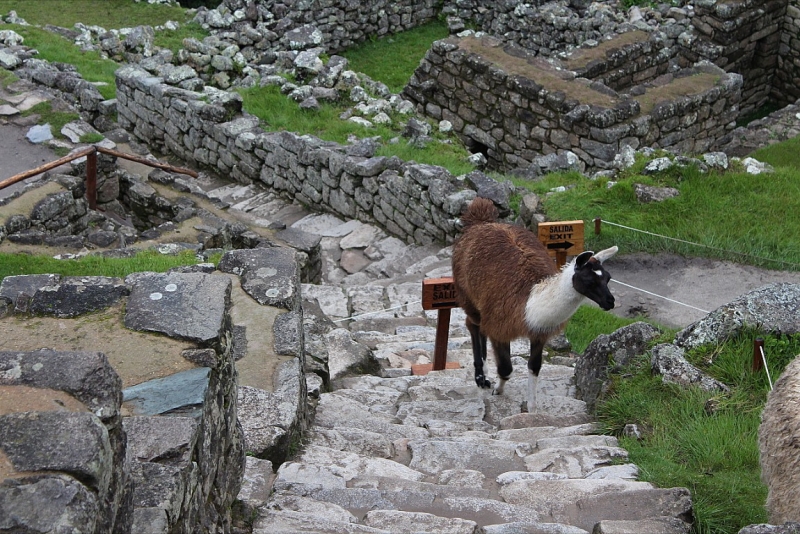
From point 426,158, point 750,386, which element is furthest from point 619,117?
point 750,386

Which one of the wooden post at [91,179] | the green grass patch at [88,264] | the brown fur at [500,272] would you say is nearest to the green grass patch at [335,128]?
the wooden post at [91,179]

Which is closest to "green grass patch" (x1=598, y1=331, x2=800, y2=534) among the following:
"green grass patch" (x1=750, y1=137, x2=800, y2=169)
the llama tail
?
the llama tail

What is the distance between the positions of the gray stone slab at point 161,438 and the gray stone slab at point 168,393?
4.6 inches

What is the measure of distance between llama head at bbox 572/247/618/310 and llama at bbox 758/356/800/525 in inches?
56.4

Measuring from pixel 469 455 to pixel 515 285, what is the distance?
1.59 metres

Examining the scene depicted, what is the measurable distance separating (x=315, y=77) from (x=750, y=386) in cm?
982

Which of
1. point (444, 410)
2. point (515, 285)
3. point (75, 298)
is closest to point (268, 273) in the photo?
point (444, 410)

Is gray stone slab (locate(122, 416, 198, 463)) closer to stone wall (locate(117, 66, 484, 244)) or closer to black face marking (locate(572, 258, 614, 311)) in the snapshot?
black face marking (locate(572, 258, 614, 311))

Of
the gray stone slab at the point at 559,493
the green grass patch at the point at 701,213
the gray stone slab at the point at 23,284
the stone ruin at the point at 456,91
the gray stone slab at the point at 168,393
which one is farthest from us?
the stone ruin at the point at 456,91

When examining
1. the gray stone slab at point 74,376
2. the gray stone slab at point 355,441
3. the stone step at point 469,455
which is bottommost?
the gray stone slab at point 355,441

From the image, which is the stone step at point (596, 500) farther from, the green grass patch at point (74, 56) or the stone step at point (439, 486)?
the green grass patch at point (74, 56)

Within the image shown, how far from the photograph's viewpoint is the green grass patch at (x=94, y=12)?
18.2 metres

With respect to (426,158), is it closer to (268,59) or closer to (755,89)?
(268,59)

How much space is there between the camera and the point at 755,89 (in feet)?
59.7
